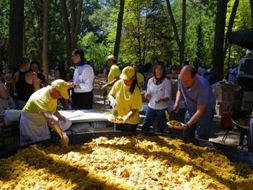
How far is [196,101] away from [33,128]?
2455 mm

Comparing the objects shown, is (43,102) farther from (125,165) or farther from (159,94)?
(159,94)

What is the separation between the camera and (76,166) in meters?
4.76

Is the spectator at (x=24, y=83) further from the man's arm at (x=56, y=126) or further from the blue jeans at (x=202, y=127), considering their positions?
the blue jeans at (x=202, y=127)

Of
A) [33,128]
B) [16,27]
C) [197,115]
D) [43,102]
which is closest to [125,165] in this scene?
[43,102]

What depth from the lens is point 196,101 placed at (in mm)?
6707

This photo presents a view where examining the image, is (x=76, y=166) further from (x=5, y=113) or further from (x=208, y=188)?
(x=5, y=113)

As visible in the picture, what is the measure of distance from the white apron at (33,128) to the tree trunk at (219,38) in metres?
12.4

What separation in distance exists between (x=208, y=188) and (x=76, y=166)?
4.68ft

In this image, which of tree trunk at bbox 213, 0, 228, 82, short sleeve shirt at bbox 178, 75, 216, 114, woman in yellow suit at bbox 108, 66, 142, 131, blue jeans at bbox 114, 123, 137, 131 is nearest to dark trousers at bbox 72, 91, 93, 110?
woman in yellow suit at bbox 108, 66, 142, 131

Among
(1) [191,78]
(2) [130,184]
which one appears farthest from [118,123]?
(2) [130,184]

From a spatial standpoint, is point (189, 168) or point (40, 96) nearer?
point (189, 168)

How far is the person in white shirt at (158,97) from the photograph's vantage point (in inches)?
304

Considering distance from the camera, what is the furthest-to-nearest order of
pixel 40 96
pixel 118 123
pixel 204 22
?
pixel 204 22
pixel 118 123
pixel 40 96

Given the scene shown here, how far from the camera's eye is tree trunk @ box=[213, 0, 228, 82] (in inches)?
677
